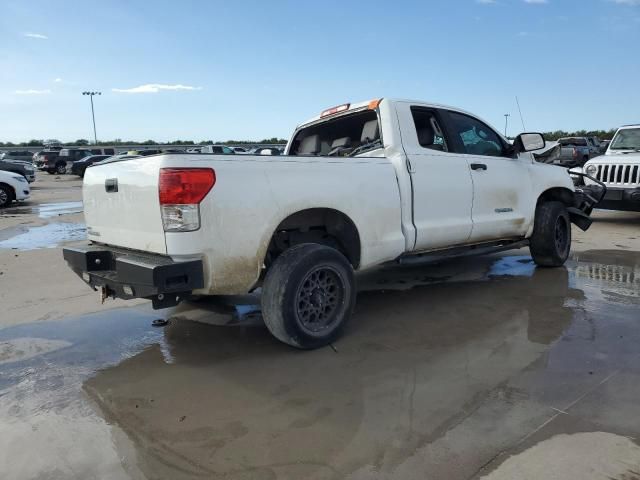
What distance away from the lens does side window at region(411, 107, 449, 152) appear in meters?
4.93

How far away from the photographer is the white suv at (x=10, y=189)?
15617 millimetres

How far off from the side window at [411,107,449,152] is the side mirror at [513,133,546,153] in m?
1.12

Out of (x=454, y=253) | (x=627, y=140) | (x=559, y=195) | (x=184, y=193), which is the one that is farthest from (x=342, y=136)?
(x=627, y=140)

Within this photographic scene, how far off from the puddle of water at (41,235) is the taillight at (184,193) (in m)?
6.56

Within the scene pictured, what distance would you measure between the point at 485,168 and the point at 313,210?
229 centimetres

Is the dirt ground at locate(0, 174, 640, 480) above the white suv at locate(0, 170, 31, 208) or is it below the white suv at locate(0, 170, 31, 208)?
below

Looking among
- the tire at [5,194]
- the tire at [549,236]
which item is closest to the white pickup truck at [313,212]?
the tire at [549,236]

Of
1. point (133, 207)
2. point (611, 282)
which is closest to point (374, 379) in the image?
point (133, 207)

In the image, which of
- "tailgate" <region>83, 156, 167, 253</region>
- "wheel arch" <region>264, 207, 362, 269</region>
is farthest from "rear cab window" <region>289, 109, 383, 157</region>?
"tailgate" <region>83, 156, 167, 253</region>

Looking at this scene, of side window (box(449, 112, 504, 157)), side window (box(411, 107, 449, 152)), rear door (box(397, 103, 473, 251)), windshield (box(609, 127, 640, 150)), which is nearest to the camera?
rear door (box(397, 103, 473, 251))

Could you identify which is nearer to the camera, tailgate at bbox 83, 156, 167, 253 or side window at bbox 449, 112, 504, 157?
tailgate at bbox 83, 156, 167, 253

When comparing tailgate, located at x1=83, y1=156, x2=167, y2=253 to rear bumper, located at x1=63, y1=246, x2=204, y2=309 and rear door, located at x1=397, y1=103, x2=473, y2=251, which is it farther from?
rear door, located at x1=397, y1=103, x2=473, y2=251

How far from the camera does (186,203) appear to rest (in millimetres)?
3266

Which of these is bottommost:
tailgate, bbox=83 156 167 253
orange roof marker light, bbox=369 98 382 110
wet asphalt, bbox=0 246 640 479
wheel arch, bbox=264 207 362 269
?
wet asphalt, bbox=0 246 640 479
